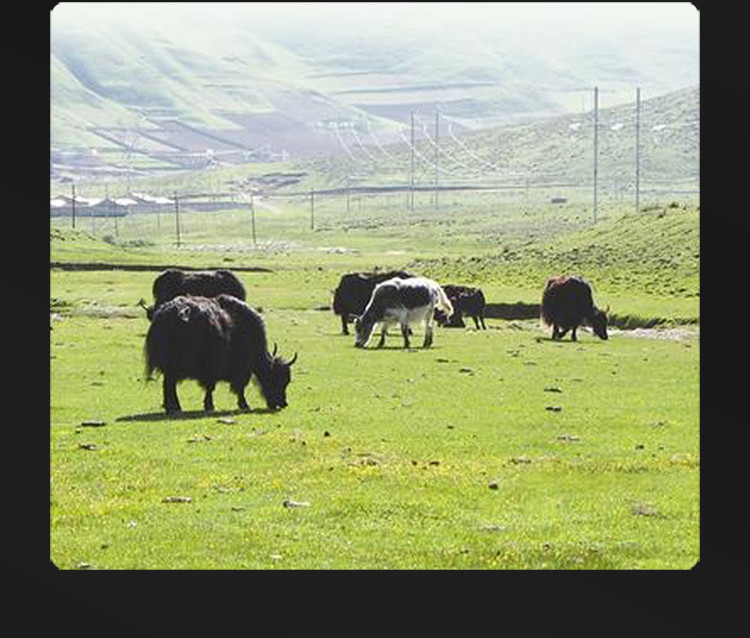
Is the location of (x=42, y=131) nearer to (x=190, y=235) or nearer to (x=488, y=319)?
(x=488, y=319)

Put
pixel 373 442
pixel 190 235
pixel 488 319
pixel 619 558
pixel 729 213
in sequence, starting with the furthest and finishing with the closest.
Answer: pixel 190 235, pixel 488 319, pixel 373 442, pixel 619 558, pixel 729 213

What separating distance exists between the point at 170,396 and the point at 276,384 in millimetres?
1928

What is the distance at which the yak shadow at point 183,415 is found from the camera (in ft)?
74.2

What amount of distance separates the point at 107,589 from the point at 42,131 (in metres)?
2.62

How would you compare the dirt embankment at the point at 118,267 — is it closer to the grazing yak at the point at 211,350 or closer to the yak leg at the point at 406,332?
the yak leg at the point at 406,332

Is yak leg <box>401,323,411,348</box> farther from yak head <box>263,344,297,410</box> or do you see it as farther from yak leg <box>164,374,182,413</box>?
yak leg <box>164,374,182,413</box>

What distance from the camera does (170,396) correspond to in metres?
23.4

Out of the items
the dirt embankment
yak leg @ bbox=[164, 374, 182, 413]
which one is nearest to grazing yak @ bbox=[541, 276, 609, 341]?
yak leg @ bbox=[164, 374, 182, 413]

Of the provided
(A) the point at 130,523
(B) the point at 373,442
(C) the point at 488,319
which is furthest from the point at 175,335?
(C) the point at 488,319

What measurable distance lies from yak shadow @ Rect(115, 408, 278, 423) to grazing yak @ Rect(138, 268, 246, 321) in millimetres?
15973

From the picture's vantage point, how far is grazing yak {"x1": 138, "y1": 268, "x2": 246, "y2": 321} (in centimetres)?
4056

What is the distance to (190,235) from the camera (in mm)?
188500

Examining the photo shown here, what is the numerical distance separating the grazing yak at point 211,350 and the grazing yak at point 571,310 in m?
18.5

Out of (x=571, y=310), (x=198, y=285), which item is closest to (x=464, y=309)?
(x=571, y=310)
